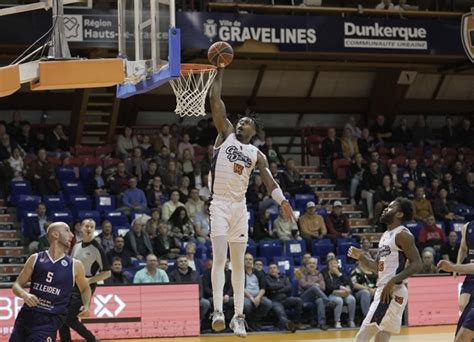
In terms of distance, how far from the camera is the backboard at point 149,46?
1095 cm

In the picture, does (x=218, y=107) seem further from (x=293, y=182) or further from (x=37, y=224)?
(x=293, y=182)

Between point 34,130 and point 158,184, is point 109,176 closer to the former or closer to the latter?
point 158,184

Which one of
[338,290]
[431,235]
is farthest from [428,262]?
[338,290]

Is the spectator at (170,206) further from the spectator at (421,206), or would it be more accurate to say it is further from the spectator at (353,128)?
the spectator at (353,128)

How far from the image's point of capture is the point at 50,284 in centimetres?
962

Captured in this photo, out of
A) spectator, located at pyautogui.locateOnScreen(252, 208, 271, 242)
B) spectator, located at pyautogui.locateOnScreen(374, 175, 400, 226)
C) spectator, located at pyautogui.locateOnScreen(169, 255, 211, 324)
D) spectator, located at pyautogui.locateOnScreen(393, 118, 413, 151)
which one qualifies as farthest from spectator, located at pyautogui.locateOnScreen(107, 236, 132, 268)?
spectator, located at pyautogui.locateOnScreen(393, 118, 413, 151)

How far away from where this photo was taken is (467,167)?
25.7 meters

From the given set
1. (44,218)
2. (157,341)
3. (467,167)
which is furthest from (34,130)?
(467,167)

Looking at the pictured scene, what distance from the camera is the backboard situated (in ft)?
35.9

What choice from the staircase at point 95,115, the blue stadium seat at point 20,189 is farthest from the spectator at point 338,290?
the staircase at point 95,115

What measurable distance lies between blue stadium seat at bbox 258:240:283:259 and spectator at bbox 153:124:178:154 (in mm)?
4141

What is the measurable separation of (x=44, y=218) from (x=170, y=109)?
742 centimetres

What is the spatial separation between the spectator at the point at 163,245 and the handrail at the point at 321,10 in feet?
17.8

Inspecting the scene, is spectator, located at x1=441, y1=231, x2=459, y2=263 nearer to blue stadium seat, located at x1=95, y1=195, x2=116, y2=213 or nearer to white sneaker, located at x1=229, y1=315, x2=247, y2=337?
blue stadium seat, located at x1=95, y1=195, x2=116, y2=213
